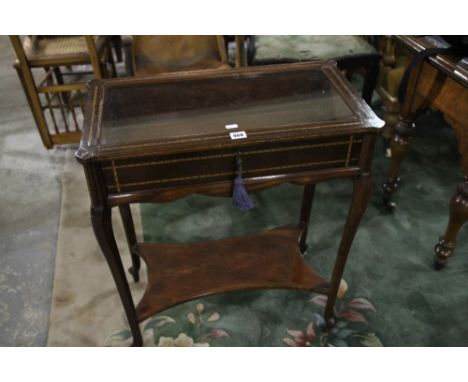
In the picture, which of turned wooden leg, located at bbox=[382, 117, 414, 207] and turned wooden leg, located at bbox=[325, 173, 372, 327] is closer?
turned wooden leg, located at bbox=[325, 173, 372, 327]

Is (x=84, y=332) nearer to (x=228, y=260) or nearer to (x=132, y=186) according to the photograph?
(x=228, y=260)

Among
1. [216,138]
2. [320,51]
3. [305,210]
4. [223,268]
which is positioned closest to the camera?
[216,138]

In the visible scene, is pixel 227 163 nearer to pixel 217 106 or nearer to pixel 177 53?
pixel 217 106

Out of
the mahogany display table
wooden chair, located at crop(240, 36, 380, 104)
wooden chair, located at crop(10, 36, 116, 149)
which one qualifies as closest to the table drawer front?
the mahogany display table

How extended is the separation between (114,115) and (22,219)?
1094 mm

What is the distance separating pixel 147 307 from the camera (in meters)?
1.29

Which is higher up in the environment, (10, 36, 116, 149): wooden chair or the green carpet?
(10, 36, 116, 149): wooden chair

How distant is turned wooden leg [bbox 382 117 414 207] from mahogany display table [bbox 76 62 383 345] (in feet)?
1.87

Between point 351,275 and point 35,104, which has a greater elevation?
point 35,104

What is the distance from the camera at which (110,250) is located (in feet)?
3.38

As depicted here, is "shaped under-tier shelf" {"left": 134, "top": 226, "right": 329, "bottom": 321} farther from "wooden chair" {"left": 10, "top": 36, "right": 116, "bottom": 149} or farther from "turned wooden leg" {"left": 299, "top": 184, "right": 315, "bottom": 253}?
"wooden chair" {"left": 10, "top": 36, "right": 116, "bottom": 149}

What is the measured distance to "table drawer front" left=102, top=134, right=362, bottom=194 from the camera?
0.91 m

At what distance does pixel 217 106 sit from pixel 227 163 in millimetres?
195

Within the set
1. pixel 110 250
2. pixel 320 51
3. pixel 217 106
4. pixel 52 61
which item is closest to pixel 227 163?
pixel 217 106
